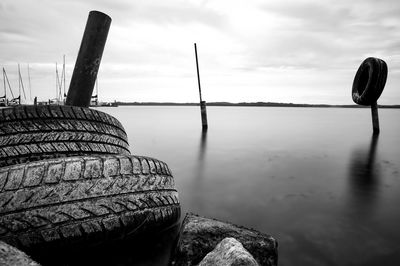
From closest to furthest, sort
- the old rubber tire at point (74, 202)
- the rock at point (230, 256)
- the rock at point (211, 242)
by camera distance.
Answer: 1. the rock at point (230, 256)
2. the old rubber tire at point (74, 202)
3. the rock at point (211, 242)

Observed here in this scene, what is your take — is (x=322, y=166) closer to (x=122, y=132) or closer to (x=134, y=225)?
(x=122, y=132)

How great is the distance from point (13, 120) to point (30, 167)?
1048 millimetres

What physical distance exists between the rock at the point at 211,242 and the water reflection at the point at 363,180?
7.98 ft

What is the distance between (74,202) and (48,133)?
45.8 inches

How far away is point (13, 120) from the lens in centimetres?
267

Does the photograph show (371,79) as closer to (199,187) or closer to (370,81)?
(370,81)

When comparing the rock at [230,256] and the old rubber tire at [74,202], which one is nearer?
the rock at [230,256]

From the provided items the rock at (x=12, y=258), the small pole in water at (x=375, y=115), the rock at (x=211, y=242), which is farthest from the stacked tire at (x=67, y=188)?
A: the small pole in water at (x=375, y=115)

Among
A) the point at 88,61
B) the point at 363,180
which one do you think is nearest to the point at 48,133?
the point at 88,61

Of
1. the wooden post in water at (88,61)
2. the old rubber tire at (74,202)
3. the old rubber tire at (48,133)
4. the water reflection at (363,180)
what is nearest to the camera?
the old rubber tire at (74,202)

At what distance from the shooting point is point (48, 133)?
2.74 metres

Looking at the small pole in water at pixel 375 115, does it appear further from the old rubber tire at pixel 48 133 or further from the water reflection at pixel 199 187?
the old rubber tire at pixel 48 133

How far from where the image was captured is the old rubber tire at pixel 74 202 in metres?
1.83

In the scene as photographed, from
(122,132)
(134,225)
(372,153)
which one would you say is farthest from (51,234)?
(372,153)
